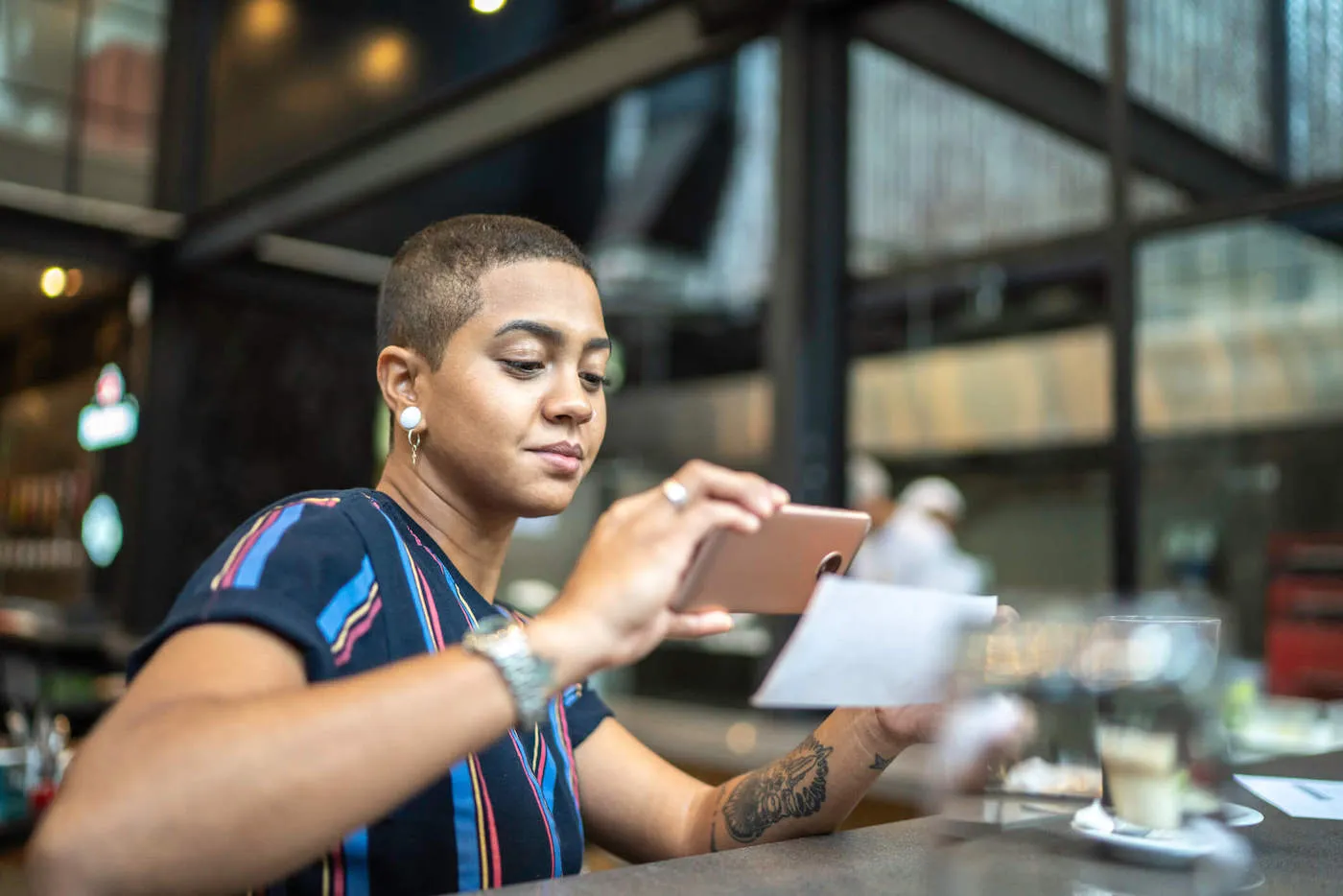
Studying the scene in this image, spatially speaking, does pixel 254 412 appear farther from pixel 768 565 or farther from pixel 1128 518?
pixel 768 565

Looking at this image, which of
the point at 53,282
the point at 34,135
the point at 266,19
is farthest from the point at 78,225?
the point at 266,19

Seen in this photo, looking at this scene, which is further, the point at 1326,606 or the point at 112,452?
the point at 112,452

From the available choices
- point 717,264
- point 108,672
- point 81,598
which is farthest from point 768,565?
point 717,264

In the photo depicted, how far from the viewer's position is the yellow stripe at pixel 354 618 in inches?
30.3

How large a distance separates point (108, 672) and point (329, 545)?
16.2 feet

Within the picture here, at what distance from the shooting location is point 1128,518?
3072 millimetres

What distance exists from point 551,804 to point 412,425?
1.16 ft

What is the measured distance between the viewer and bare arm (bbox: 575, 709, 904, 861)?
101 centimetres

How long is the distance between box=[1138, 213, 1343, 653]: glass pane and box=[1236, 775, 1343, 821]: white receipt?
11.4 ft

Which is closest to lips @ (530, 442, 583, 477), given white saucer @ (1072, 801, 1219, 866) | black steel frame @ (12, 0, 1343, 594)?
white saucer @ (1072, 801, 1219, 866)

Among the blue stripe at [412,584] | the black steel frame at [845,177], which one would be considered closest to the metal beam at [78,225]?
the black steel frame at [845,177]

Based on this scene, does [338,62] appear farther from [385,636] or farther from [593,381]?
[385,636]

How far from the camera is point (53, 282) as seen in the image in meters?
5.35

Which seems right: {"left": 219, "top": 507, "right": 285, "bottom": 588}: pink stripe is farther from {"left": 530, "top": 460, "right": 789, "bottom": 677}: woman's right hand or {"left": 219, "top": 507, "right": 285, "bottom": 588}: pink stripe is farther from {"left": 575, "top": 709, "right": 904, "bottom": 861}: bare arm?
{"left": 575, "top": 709, "right": 904, "bottom": 861}: bare arm
